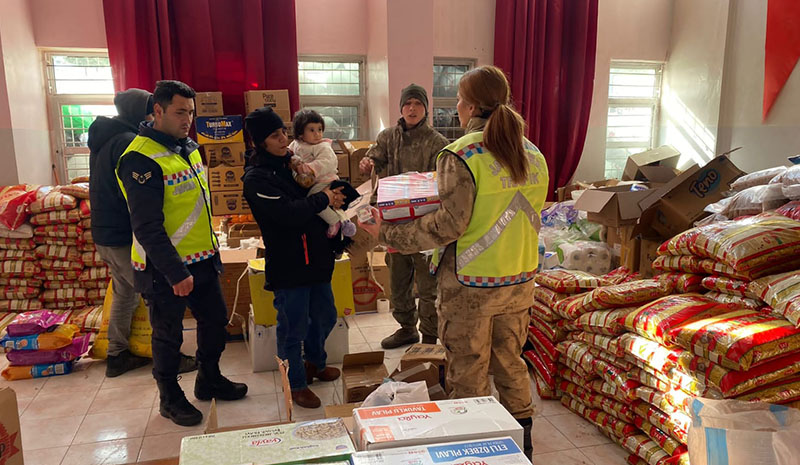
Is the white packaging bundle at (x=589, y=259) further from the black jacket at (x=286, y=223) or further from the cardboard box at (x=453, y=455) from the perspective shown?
the cardboard box at (x=453, y=455)

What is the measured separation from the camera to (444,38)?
18.2 ft

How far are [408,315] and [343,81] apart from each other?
315cm

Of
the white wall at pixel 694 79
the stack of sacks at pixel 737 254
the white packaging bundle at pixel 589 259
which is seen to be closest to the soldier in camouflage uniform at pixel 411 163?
the white packaging bundle at pixel 589 259

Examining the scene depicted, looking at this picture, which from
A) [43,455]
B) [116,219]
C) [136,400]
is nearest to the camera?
[43,455]

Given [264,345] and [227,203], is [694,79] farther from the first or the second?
[264,345]

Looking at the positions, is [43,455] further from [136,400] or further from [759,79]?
[759,79]

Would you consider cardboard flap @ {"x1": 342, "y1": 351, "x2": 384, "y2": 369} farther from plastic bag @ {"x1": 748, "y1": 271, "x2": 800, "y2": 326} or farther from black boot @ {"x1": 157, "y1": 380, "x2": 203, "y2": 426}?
plastic bag @ {"x1": 748, "y1": 271, "x2": 800, "y2": 326}

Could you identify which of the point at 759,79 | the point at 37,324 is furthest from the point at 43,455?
the point at 759,79

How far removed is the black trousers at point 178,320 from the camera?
2303 mm

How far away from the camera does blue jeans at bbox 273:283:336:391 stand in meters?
2.42

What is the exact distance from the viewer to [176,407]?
94.5 inches

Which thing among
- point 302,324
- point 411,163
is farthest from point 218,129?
point 302,324

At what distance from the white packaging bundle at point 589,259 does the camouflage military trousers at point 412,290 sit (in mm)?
1016

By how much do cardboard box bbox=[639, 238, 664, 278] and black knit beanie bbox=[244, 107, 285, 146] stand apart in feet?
6.43
